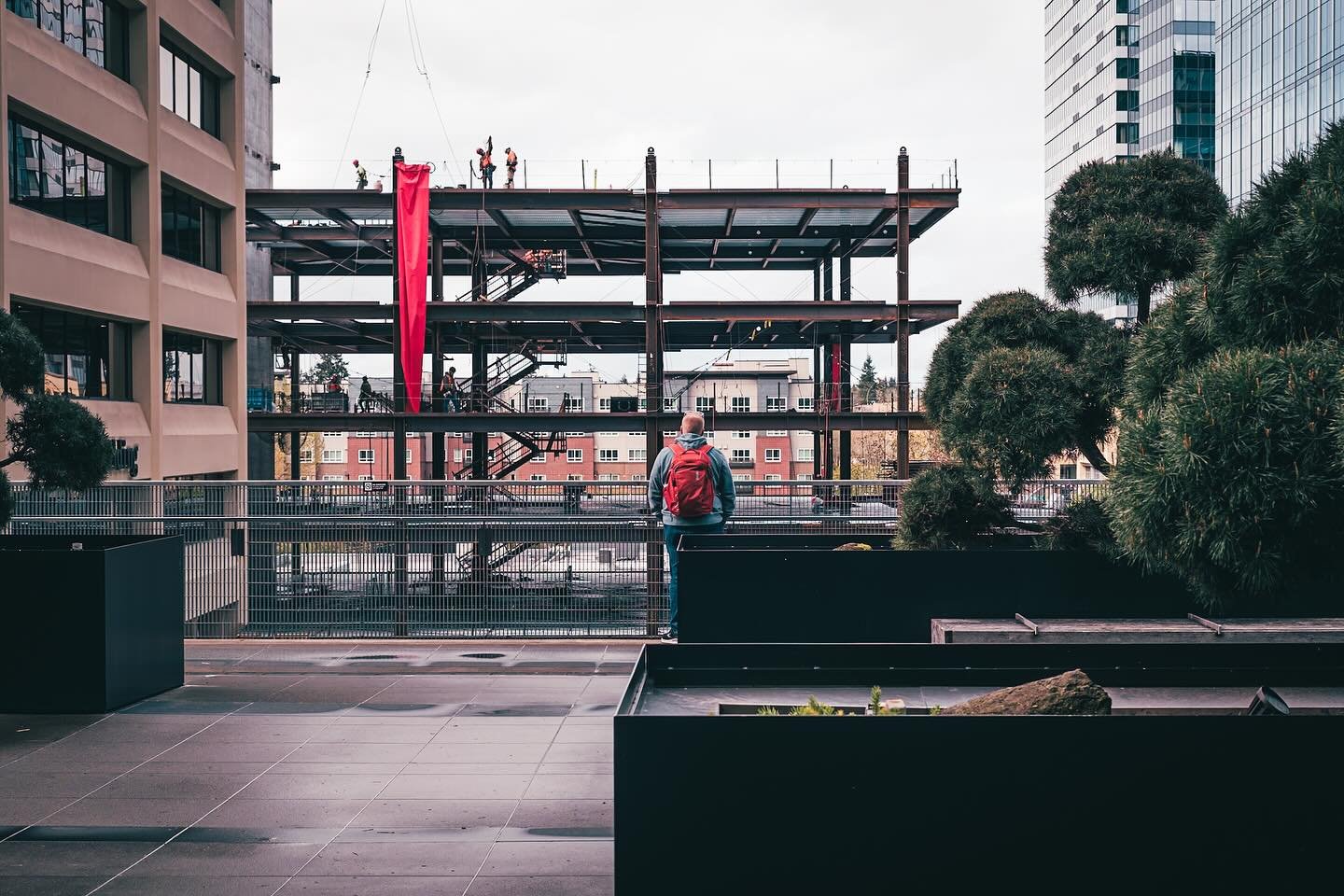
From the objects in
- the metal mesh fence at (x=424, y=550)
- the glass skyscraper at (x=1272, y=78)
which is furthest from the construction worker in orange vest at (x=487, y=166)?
the glass skyscraper at (x=1272, y=78)

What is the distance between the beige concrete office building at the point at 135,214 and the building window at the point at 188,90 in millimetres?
45

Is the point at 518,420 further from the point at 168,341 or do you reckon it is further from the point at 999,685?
the point at 999,685

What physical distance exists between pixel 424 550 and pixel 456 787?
18.3 feet

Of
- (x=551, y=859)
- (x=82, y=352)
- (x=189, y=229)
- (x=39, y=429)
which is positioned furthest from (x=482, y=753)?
(x=189, y=229)

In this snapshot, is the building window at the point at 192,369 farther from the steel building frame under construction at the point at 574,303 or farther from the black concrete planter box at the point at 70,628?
the black concrete planter box at the point at 70,628

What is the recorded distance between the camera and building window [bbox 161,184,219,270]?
76.4 ft

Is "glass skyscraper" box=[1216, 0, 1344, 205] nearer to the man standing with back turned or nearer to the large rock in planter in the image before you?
the man standing with back turned

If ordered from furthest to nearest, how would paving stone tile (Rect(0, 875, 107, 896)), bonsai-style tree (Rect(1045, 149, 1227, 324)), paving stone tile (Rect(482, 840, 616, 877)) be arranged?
bonsai-style tree (Rect(1045, 149, 1227, 324)) < paving stone tile (Rect(482, 840, 616, 877)) < paving stone tile (Rect(0, 875, 107, 896))

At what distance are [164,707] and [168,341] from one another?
57.0 ft

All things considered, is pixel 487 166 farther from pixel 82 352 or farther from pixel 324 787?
pixel 324 787

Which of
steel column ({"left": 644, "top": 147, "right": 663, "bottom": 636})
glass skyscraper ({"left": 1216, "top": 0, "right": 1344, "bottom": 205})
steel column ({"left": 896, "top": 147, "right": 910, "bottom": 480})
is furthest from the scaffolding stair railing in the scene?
glass skyscraper ({"left": 1216, "top": 0, "right": 1344, "bottom": 205})

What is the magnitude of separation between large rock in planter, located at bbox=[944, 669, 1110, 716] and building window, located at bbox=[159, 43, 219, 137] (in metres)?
22.7

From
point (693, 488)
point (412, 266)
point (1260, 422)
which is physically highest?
point (412, 266)

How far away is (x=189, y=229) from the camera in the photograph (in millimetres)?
24406
